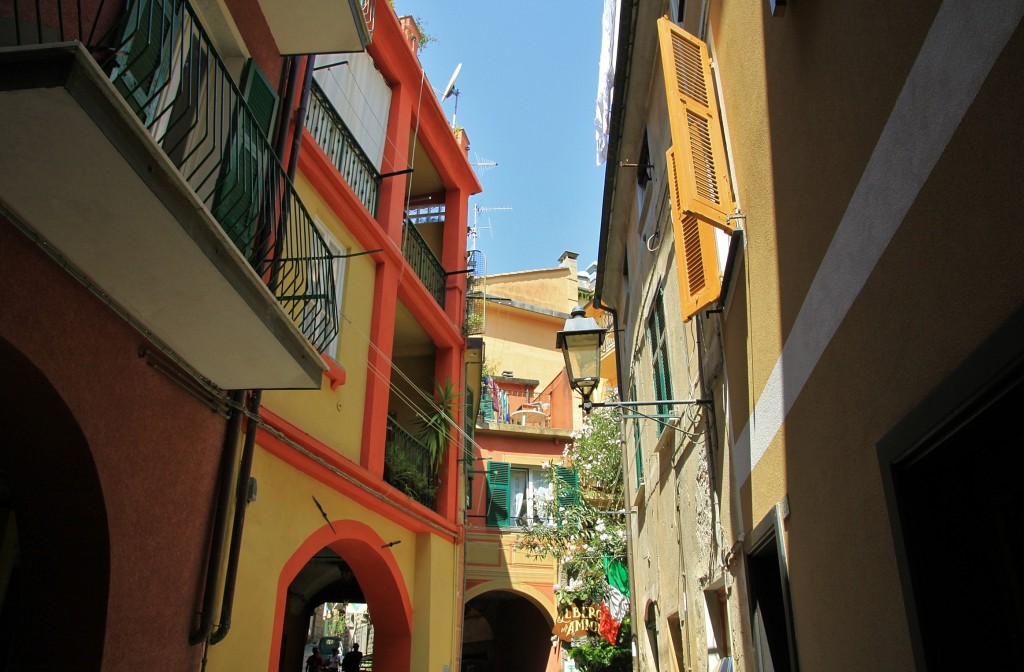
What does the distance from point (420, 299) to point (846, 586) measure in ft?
34.0

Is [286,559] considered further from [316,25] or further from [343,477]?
[316,25]

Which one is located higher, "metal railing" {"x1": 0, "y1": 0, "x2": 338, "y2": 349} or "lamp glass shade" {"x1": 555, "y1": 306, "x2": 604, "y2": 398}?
A: "metal railing" {"x1": 0, "y1": 0, "x2": 338, "y2": 349}

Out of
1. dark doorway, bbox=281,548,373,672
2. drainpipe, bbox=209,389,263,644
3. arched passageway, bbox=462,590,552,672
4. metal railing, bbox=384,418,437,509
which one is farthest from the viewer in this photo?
arched passageway, bbox=462,590,552,672

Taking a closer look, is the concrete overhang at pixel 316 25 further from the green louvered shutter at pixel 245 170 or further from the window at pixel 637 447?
the window at pixel 637 447

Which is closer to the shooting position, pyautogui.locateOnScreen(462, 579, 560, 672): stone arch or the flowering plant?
the flowering plant

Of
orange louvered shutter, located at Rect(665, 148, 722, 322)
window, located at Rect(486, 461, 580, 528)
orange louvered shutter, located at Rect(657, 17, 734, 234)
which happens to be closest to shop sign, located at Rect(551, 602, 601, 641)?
window, located at Rect(486, 461, 580, 528)

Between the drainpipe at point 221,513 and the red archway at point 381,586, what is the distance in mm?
3145

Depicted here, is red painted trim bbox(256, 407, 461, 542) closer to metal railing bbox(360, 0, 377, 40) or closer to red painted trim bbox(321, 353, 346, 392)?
red painted trim bbox(321, 353, 346, 392)

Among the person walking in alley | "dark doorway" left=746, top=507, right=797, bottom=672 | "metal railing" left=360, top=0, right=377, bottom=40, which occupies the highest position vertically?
"metal railing" left=360, top=0, right=377, bottom=40

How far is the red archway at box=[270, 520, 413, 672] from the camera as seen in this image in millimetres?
10077

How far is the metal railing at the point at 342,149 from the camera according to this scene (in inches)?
408

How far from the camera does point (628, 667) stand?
14.3m

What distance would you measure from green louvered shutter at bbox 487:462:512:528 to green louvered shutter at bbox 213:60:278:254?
1358cm

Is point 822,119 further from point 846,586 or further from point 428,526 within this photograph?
point 428,526
